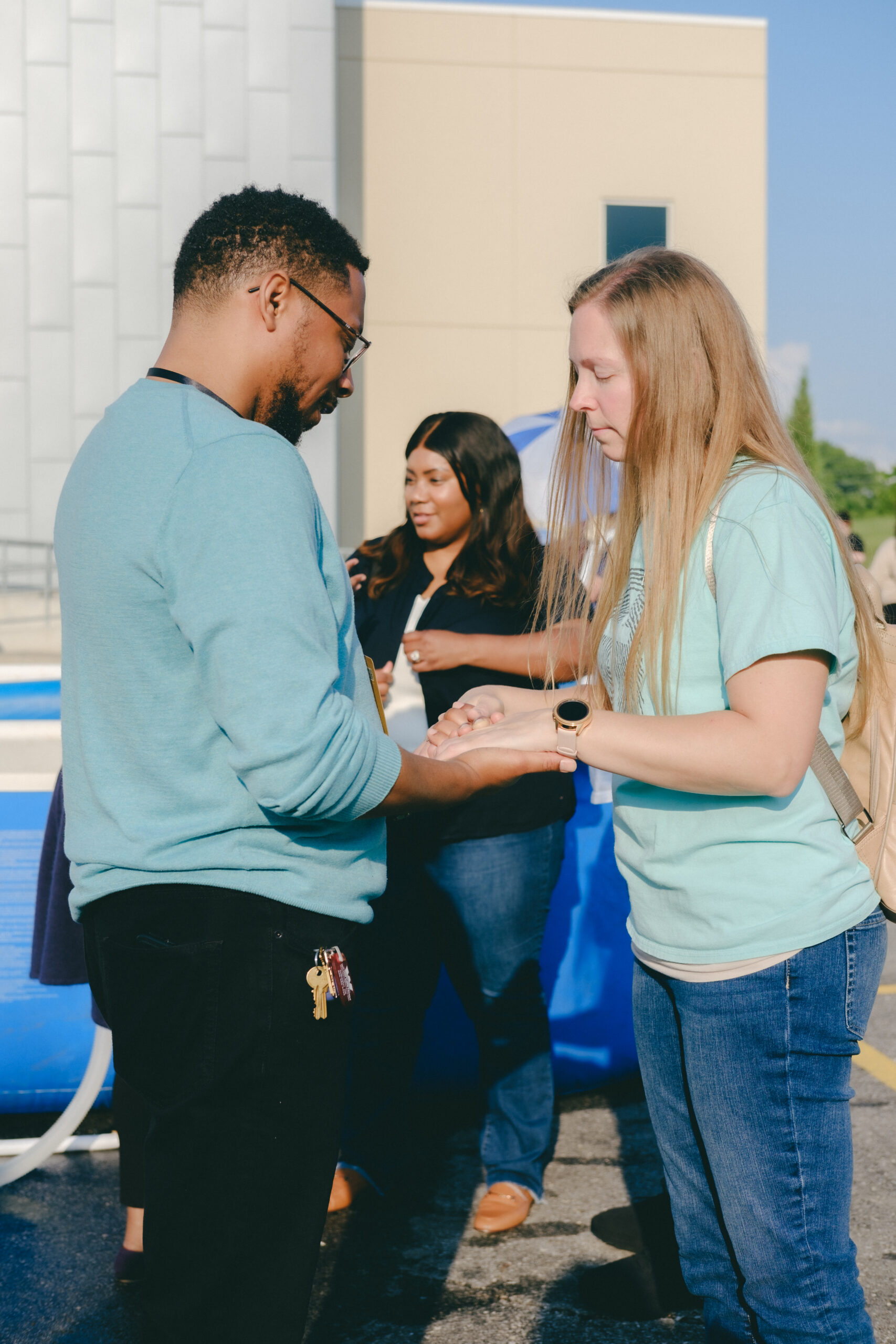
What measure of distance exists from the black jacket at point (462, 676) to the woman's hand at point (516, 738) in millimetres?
777

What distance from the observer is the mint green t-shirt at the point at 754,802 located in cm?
133

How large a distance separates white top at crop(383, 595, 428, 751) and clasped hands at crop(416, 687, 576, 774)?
1070 mm

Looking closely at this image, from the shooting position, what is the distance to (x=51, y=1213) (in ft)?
9.03

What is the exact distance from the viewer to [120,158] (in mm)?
10133

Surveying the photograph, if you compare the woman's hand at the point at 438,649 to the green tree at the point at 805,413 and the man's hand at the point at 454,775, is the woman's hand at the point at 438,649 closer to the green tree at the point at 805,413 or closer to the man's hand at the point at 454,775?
the man's hand at the point at 454,775

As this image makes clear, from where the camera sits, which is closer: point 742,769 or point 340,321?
point 742,769

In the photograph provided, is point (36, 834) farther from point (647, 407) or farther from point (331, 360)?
point (647, 407)

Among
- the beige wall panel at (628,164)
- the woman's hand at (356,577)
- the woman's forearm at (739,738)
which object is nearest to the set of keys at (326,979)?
the woman's forearm at (739,738)

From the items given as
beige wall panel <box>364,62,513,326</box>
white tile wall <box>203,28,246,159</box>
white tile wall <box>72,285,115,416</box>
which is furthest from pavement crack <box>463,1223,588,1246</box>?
beige wall panel <box>364,62,513,326</box>

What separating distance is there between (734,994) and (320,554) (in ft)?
2.58

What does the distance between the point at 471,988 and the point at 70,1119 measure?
3.43 ft

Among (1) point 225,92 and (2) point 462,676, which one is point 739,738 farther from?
(1) point 225,92

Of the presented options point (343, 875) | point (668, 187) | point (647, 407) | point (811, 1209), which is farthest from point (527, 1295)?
point (668, 187)

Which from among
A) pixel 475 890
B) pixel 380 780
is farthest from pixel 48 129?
pixel 380 780
